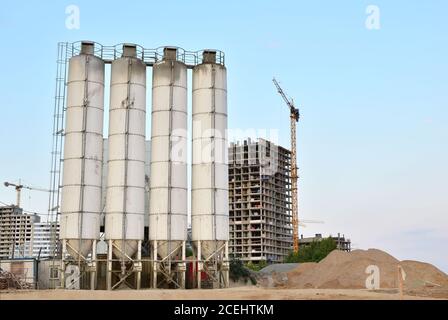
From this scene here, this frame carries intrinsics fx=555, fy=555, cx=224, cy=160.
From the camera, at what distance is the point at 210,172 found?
181ft

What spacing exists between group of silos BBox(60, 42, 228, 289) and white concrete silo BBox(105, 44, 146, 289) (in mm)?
95

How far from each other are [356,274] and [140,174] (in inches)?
978

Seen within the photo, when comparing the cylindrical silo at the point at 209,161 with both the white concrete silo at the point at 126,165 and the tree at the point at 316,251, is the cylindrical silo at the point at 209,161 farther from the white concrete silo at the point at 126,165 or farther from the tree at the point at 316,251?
the tree at the point at 316,251

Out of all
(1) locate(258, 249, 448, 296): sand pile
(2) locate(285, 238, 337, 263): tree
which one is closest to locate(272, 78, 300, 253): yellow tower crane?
(2) locate(285, 238, 337, 263): tree

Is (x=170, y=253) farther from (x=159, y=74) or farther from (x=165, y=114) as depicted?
(x=159, y=74)

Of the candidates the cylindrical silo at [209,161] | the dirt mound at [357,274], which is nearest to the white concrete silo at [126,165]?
the cylindrical silo at [209,161]

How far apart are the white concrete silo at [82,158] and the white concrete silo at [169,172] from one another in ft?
17.6

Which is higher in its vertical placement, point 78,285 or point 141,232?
point 141,232

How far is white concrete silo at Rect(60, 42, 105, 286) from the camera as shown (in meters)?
51.5

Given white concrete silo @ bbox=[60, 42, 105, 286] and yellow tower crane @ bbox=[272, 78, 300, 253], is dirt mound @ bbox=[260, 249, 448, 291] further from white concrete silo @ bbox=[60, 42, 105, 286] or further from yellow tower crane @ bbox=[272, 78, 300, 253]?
yellow tower crane @ bbox=[272, 78, 300, 253]

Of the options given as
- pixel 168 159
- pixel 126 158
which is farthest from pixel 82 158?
pixel 168 159
